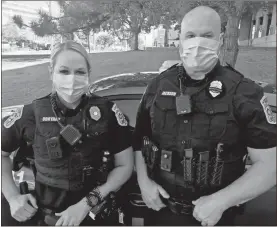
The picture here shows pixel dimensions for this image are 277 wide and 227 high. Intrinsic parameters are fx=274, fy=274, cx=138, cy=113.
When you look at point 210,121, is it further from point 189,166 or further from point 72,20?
point 72,20

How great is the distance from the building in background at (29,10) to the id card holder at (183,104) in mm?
912

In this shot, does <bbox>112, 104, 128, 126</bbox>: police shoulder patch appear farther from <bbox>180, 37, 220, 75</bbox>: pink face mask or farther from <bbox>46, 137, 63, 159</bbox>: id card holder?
<bbox>180, 37, 220, 75</bbox>: pink face mask

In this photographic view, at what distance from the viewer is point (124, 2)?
64.1 inches

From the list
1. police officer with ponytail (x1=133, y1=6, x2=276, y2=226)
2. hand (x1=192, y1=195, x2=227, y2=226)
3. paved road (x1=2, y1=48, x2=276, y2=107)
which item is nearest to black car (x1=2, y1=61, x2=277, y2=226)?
paved road (x1=2, y1=48, x2=276, y2=107)

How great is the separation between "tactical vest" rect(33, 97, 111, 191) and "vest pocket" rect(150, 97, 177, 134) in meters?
0.27

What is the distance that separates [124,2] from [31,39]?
67cm

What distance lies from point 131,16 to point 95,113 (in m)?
0.66

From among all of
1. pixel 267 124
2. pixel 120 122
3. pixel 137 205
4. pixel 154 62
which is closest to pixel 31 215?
pixel 137 205

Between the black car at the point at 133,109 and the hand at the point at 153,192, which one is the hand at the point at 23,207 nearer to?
the black car at the point at 133,109

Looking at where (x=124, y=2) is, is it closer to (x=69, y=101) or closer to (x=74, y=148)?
(x=69, y=101)

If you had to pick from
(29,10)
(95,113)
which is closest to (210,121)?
(95,113)

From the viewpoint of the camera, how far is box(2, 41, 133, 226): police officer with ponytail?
141 centimetres

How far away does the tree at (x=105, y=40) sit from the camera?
1730mm

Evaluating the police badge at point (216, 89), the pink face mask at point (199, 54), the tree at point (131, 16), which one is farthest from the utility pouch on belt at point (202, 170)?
the tree at point (131, 16)
